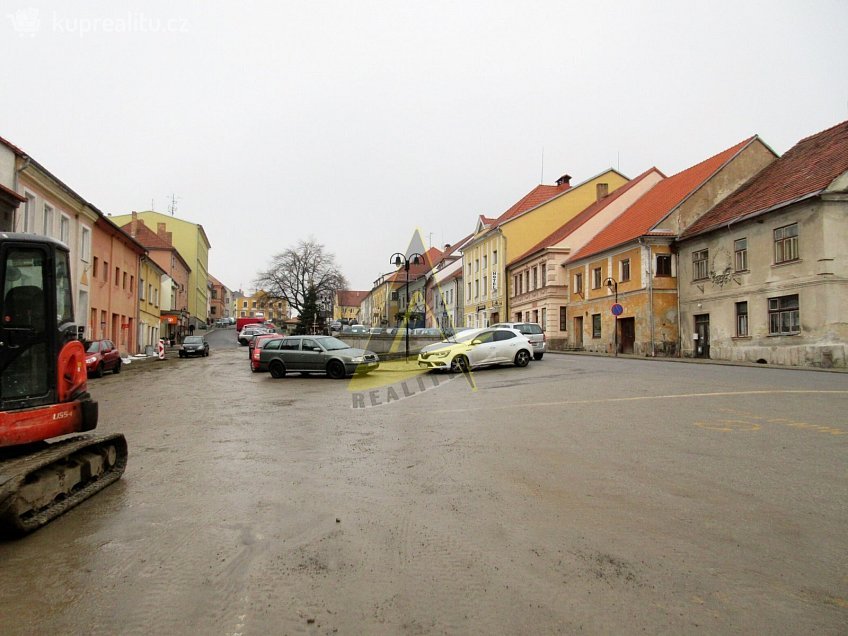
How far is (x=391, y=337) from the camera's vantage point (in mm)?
39562

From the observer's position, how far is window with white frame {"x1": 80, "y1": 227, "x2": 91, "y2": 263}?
102 feet

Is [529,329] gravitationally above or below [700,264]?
below

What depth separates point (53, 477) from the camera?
529 centimetres

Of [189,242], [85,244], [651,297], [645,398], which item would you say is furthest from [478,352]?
[189,242]

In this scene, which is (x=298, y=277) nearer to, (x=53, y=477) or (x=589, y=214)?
(x=589, y=214)

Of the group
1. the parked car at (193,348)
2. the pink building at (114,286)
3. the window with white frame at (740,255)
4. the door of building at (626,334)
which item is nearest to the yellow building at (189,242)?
the pink building at (114,286)

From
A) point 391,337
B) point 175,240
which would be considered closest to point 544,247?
point 391,337

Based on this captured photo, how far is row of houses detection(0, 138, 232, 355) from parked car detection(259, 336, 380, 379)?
6.62 m

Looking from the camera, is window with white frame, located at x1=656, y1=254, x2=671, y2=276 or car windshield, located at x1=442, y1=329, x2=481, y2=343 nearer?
car windshield, located at x1=442, y1=329, x2=481, y2=343

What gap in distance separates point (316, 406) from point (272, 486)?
23.9ft

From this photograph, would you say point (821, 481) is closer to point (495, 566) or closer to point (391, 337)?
point (495, 566)

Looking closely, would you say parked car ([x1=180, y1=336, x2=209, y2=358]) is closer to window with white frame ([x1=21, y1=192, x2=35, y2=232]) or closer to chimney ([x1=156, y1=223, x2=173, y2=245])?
window with white frame ([x1=21, y1=192, x2=35, y2=232])

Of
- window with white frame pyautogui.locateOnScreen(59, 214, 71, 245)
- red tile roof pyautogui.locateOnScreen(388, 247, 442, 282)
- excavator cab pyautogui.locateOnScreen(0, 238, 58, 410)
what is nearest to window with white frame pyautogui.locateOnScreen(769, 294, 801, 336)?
excavator cab pyautogui.locateOnScreen(0, 238, 58, 410)

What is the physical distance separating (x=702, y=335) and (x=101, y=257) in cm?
3295
